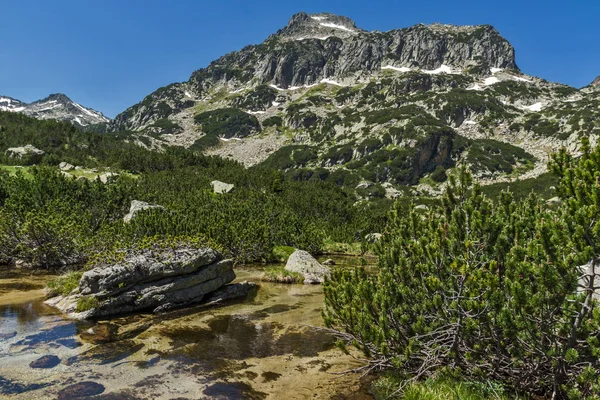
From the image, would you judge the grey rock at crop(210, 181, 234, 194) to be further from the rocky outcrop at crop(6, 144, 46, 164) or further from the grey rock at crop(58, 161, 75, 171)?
the rocky outcrop at crop(6, 144, 46, 164)

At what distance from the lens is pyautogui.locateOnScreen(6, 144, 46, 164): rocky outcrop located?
227 ft

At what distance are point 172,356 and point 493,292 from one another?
10408 millimetres

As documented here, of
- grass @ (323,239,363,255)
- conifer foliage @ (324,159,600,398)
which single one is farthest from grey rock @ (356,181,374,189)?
conifer foliage @ (324,159,600,398)

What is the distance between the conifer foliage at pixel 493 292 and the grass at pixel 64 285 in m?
14.8

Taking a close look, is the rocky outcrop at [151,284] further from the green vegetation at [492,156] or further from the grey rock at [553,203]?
the green vegetation at [492,156]

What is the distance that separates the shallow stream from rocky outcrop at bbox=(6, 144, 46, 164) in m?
64.3

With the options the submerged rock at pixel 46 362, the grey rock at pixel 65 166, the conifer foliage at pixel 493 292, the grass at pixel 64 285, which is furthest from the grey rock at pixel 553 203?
the grey rock at pixel 65 166

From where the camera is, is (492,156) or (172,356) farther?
(492,156)

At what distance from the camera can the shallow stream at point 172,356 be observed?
10.0 metres

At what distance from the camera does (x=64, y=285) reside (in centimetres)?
1931

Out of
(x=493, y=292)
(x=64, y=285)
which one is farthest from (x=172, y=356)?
(x=64, y=285)

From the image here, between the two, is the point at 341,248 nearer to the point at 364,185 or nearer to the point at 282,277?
the point at 282,277

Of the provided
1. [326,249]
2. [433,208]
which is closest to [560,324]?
[433,208]

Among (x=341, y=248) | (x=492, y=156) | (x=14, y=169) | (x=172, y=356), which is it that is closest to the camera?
(x=172, y=356)
